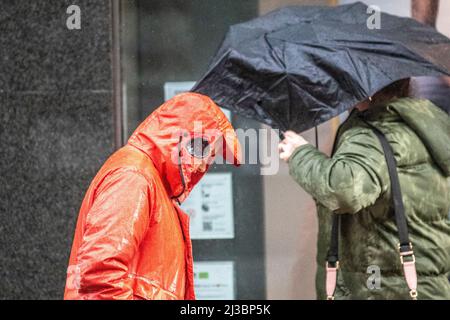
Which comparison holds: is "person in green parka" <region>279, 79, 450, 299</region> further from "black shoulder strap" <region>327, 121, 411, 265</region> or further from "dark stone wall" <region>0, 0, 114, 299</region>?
"dark stone wall" <region>0, 0, 114, 299</region>

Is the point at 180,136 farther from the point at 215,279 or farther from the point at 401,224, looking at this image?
the point at 215,279

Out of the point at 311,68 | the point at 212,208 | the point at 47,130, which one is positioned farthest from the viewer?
the point at 212,208

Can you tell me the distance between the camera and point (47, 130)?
204 inches

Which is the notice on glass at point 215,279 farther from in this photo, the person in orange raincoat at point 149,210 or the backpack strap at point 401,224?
the person in orange raincoat at point 149,210

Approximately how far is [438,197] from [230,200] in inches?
64.6

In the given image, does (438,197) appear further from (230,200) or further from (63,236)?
(63,236)

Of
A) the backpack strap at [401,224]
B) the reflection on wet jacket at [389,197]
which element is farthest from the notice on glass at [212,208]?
the backpack strap at [401,224]

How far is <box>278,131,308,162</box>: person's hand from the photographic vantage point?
13.4 feet

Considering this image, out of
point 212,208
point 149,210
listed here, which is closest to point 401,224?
point 149,210

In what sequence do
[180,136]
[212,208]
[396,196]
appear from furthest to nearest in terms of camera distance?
[212,208]
[396,196]
[180,136]

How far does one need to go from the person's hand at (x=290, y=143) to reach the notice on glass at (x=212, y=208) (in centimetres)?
126

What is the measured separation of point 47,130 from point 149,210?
7.08 ft

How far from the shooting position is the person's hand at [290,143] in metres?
4.08

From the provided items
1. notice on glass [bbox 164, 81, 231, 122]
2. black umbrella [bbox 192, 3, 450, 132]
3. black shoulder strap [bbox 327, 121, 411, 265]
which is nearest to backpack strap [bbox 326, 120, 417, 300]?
black shoulder strap [bbox 327, 121, 411, 265]
